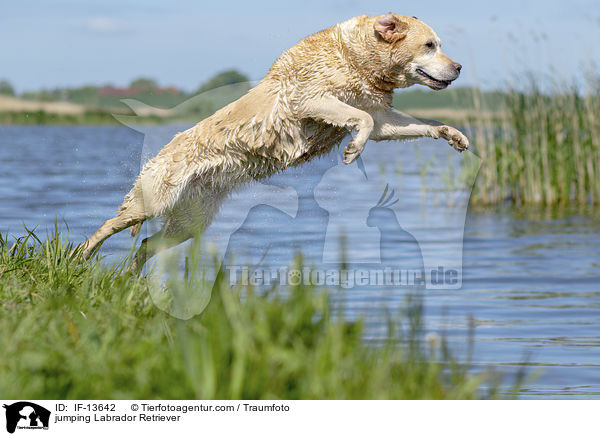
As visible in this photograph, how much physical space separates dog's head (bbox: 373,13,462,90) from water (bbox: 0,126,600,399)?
36.3 inches

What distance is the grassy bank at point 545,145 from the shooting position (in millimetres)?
14133

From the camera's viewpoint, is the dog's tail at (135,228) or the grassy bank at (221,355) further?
the dog's tail at (135,228)

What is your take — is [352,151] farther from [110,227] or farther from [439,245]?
[439,245]

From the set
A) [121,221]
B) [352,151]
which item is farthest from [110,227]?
[352,151]

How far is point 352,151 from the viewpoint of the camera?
5430 millimetres

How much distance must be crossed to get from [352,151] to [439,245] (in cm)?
673
